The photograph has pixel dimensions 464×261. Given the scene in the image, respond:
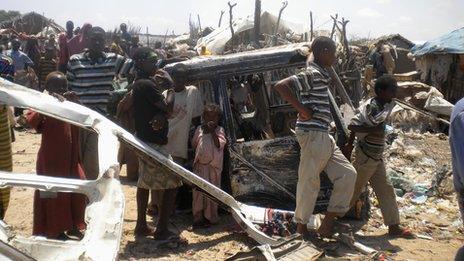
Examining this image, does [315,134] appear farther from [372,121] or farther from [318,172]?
[372,121]

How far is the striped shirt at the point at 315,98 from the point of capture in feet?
13.9

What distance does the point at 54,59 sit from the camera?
12.4 m

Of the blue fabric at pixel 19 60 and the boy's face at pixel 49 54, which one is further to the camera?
the boy's face at pixel 49 54

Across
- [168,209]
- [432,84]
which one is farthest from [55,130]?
[432,84]

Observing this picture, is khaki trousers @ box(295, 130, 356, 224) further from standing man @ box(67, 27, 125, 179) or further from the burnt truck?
standing man @ box(67, 27, 125, 179)

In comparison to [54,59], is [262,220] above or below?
below

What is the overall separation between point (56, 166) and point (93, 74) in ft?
4.90

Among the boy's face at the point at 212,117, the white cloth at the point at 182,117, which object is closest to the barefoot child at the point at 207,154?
the boy's face at the point at 212,117

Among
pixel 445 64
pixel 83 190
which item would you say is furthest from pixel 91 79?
pixel 445 64

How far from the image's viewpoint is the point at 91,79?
17.6 ft

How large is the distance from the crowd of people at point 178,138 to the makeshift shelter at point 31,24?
19.2 m

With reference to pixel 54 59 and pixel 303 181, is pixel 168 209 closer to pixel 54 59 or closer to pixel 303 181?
pixel 303 181

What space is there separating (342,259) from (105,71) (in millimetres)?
3258

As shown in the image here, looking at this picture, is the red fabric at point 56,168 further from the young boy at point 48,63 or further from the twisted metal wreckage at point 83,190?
the young boy at point 48,63
